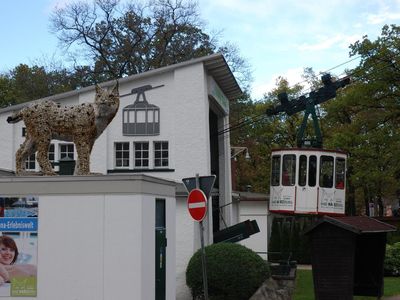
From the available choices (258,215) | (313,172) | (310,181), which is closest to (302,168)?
(313,172)

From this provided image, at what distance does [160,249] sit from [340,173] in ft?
56.2

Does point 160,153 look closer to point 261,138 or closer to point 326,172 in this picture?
point 326,172

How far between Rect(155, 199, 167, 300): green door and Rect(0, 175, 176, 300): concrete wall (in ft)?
3.02

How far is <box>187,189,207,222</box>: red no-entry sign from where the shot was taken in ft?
39.6

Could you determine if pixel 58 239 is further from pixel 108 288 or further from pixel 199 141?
pixel 199 141

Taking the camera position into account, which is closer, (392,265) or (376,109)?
(392,265)

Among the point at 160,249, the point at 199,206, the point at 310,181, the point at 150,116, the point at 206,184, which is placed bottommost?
the point at 160,249

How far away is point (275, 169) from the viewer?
27.7 m

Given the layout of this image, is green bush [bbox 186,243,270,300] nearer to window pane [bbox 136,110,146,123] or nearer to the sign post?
the sign post

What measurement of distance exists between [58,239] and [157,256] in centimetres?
185

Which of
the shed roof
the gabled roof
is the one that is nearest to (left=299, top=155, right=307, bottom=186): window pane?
the gabled roof

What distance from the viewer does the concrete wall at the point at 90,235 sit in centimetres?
1024

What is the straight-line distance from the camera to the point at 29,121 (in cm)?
1201

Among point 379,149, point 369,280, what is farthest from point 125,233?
point 379,149
